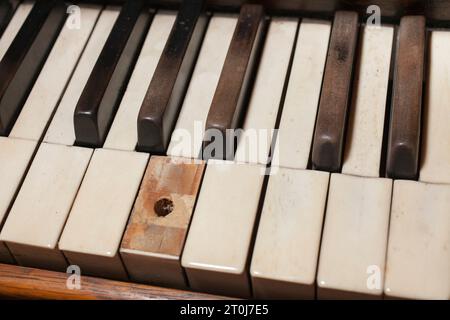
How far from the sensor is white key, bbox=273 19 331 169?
1.02 metres

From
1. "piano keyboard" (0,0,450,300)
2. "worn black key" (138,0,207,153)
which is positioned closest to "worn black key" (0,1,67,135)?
"piano keyboard" (0,0,450,300)

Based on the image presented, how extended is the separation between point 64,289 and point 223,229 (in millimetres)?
275

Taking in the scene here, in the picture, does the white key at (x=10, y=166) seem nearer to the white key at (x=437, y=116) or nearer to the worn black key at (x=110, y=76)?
the worn black key at (x=110, y=76)

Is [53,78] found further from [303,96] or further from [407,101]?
[407,101]

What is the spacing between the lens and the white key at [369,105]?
988mm

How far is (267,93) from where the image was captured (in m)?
1.10

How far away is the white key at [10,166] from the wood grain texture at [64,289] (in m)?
0.04

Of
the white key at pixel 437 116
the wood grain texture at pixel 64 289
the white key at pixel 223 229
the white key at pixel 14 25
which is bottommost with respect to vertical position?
the wood grain texture at pixel 64 289

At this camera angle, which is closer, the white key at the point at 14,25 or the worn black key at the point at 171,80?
the worn black key at the point at 171,80

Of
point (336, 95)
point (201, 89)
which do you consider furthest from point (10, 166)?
point (336, 95)

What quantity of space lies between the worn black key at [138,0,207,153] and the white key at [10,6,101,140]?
0.20 m

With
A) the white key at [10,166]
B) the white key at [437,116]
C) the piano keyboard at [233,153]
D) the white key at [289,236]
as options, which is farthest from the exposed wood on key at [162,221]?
the white key at [437,116]

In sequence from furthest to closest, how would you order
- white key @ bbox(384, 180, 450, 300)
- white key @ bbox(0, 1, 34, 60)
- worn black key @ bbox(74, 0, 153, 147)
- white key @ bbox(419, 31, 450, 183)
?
white key @ bbox(0, 1, 34, 60) → worn black key @ bbox(74, 0, 153, 147) → white key @ bbox(419, 31, 450, 183) → white key @ bbox(384, 180, 450, 300)

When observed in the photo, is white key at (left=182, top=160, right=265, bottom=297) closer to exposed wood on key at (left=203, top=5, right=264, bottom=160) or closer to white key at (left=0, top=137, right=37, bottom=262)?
exposed wood on key at (left=203, top=5, right=264, bottom=160)
